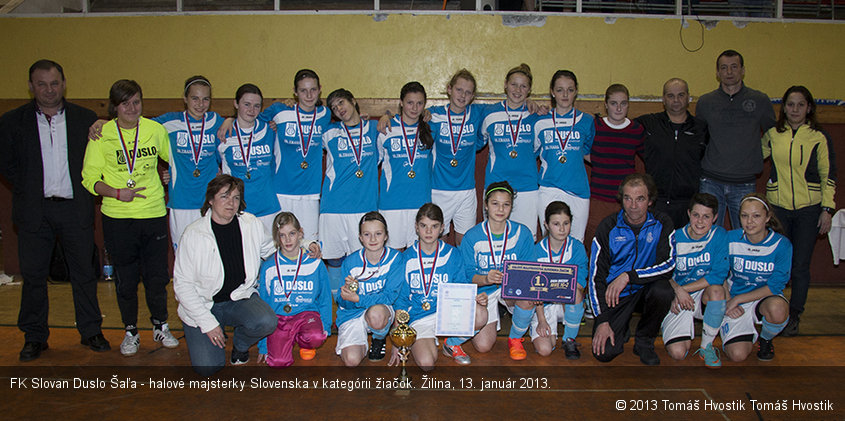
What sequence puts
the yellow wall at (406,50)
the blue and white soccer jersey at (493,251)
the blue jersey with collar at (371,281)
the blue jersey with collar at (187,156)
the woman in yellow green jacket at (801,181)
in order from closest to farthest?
1. the blue jersey with collar at (371,281)
2. the blue and white soccer jersey at (493,251)
3. the blue jersey with collar at (187,156)
4. the woman in yellow green jacket at (801,181)
5. the yellow wall at (406,50)

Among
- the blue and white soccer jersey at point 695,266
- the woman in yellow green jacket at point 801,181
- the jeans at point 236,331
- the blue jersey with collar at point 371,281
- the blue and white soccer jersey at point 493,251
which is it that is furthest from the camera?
the woman in yellow green jacket at point 801,181

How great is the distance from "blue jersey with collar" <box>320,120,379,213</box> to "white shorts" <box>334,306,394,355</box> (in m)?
1.04

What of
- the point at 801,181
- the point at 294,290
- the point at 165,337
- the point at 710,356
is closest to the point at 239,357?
the point at 294,290

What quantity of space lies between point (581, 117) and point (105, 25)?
5327 millimetres

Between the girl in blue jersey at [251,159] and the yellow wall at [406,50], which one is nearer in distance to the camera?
the girl in blue jersey at [251,159]

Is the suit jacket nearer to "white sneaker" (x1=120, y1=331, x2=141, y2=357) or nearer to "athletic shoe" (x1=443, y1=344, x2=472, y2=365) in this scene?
"white sneaker" (x1=120, y1=331, x2=141, y2=357)

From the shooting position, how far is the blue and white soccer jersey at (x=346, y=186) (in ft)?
14.4

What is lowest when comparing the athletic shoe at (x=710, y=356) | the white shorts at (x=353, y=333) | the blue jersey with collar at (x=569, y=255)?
the athletic shoe at (x=710, y=356)

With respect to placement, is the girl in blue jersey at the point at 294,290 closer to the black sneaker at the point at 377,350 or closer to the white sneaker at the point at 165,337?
the black sneaker at the point at 377,350

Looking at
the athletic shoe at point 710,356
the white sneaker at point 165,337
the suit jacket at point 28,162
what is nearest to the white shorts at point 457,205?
the athletic shoe at point 710,356

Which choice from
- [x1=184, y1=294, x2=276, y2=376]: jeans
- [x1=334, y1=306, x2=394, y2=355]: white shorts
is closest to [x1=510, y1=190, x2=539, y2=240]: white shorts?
[x1=334, y1=306, x2=394, y2=355]: white shorts

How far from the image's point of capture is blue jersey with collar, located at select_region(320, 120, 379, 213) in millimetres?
4387

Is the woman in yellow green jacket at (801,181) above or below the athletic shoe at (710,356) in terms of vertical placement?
above

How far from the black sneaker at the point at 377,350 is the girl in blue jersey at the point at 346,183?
92 centimetres
